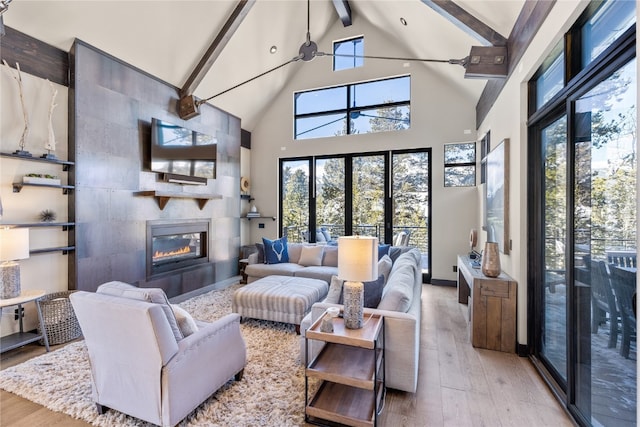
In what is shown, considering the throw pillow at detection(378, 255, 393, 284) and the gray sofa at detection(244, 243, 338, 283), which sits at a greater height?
the throw pillow at detection(378, 255, 393, 284)

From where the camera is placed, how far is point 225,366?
2.10m

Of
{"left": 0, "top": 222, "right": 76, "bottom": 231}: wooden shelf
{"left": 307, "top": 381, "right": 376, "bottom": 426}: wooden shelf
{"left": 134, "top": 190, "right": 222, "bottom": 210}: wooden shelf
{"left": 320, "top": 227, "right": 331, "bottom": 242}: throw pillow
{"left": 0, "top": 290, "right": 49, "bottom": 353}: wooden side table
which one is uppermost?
{"left": 134, "top": 190, "right": 222, "bottom": 210}: wooden shelf

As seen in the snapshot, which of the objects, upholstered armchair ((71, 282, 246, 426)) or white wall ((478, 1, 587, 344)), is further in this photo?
white wall ((478, 1, 587, 344))

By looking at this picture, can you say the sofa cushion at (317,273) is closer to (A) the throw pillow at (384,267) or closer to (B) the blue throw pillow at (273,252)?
(B) the blue throw pillow at (273,252)

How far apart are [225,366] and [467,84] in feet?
17.0

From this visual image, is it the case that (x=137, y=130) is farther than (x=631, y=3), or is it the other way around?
(x=137, y=130)

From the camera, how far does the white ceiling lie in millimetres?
2996

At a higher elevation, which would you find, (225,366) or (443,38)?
(443,38)

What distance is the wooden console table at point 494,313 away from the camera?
2789 mm

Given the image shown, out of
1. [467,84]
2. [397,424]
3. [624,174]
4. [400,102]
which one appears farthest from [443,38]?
[397,424]

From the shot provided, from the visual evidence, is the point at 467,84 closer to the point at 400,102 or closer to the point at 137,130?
the point at 400,102

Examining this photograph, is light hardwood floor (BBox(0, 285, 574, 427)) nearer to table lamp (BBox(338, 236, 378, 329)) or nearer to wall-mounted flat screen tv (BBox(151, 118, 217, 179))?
table lamp (BBox(338, 236, 378, 329))

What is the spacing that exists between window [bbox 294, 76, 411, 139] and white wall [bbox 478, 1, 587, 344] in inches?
103

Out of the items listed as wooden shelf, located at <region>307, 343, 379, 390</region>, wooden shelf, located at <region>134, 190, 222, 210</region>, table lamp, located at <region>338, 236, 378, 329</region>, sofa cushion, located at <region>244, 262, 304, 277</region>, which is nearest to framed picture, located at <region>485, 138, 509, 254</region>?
table lamp, located at <region>338, 236, 378, 329</region>
